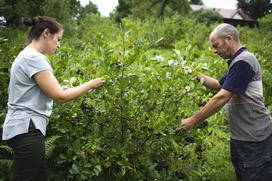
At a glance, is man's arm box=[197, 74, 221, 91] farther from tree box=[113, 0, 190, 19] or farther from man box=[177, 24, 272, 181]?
tree box=[113, 0, 190, 19]

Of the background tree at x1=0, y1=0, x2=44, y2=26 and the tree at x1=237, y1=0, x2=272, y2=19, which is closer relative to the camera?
the background tree at x1=0, y1=0, x2=44, y2=26

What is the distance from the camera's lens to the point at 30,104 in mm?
2633

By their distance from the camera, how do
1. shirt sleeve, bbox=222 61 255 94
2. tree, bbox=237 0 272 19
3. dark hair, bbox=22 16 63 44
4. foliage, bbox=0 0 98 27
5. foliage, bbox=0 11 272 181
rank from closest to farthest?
1. dark hair, bbox=22 16 63 44
2. foliage, bbox=0 11 272 181
3. shirt sleeve, bbox=222 61 255 94
4. foliage, bbox=0 0 98 27
5. tree, bbox=237 0 272 19

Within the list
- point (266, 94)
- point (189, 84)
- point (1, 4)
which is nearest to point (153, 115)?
point (189, 84)

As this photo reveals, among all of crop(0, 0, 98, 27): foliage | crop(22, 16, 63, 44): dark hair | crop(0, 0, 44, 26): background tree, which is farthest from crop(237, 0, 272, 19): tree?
crop(22, 16, 63, 44): dark hair

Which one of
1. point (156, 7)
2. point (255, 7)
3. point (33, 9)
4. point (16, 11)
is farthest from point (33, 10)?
point (255, 7)

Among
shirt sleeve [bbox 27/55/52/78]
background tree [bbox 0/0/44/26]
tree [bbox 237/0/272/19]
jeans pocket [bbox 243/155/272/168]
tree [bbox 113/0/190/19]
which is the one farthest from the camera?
tree [bbox 237/0/272/19]

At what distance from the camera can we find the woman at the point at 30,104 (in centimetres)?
257

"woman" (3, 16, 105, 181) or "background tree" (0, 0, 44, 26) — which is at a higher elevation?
"background tree" (0, 0, 44, 26)

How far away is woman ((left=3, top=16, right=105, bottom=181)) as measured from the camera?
257cm

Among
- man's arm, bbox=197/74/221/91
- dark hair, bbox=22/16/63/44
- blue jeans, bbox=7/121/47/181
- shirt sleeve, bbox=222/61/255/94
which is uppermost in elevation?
dark hair, bbox=22/16/63/44

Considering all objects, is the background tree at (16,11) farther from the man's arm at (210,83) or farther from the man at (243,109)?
the man at (243,109)

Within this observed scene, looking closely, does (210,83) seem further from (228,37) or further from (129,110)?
(129,110)

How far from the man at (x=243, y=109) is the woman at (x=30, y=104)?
4.05 feet
